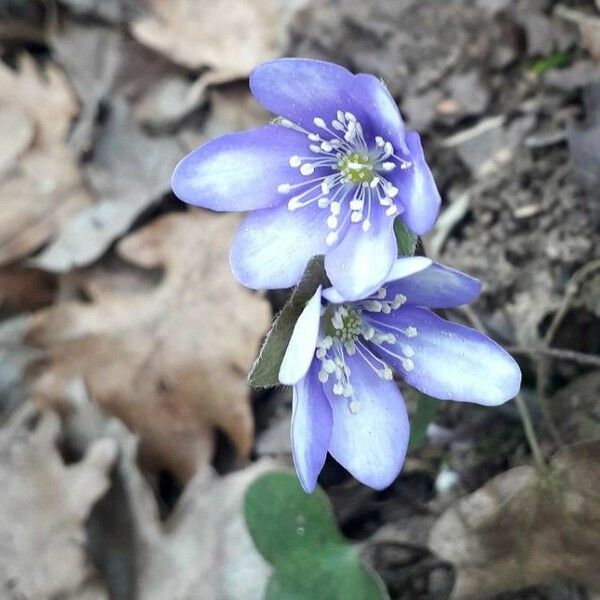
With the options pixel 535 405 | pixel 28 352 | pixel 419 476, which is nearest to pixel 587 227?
pixel 535 405

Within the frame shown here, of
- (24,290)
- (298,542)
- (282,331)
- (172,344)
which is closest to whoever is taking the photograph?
(282,331)

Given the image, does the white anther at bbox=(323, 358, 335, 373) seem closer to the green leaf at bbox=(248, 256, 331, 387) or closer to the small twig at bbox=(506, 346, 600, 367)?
the green leaf at bbox=(248, 256, 331, 387)

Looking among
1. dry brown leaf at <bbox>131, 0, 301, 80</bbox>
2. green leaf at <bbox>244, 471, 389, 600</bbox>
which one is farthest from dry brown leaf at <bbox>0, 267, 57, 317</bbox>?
green leaf at <bbox>244, 471, 389, 600</bbox>

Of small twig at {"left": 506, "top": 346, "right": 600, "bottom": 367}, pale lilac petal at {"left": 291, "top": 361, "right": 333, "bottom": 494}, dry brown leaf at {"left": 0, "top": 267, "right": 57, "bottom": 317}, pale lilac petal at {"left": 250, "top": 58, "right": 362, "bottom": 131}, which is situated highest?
pale lilac petal at {"left": 250, "top": 58, "right": 362, "bottom": 131}

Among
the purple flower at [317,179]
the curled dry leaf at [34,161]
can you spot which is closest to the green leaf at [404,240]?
the purple flower at [317,179]

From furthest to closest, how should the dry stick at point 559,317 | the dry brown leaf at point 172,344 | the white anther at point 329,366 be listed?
the dry brown leaf at point 172,344, the dry stick at point 559,317, the white anther at point 329,366

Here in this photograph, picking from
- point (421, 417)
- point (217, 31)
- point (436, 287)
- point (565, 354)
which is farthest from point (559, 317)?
point (217, 31)

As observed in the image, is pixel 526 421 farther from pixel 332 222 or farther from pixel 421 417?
pixel 332 222

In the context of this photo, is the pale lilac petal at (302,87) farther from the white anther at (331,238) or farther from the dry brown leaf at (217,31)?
the dry brown leaf at (217,31)
